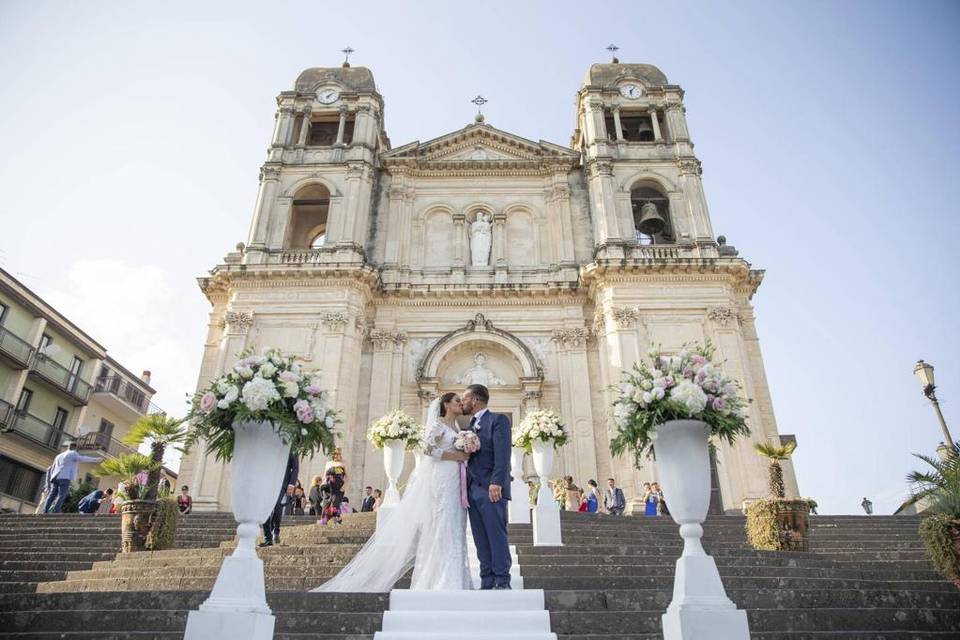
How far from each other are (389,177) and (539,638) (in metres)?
21.7

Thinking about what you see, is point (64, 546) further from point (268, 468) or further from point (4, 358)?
point (4, 358)

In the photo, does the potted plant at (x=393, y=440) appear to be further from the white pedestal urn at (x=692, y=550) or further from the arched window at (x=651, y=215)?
the arched window at (x=651, y=215)

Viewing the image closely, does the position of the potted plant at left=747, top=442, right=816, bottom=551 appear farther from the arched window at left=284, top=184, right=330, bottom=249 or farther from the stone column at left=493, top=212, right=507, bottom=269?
the arched window at left=284, top=184, right=330, bottom=249

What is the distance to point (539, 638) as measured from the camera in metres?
4.95

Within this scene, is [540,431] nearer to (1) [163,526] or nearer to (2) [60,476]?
(1) [163,526]

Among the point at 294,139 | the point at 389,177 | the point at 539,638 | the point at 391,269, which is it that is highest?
the point at 294,139

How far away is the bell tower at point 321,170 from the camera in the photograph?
21.6 metres

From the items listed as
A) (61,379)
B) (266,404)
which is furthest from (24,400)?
(266,404)

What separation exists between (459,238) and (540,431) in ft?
41.9

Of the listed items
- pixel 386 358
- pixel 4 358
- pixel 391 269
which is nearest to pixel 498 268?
pixel 391 269

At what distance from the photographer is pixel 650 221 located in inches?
918

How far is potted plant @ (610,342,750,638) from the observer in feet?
15.9

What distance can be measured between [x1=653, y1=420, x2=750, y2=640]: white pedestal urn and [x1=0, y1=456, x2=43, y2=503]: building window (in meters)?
26.2

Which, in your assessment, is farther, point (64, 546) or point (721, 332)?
point (721, 332)
